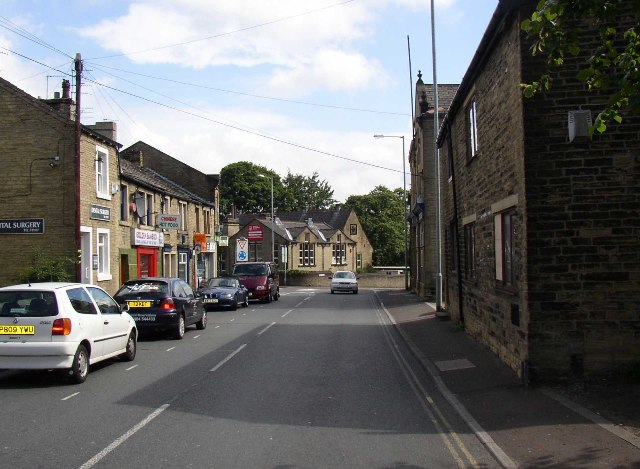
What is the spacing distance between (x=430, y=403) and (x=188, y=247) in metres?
32.1

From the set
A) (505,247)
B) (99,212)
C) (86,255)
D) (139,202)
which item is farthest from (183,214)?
(505,247)

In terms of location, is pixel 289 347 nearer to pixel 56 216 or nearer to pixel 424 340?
pixel 424 340

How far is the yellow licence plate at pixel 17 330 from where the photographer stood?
978 centimetres

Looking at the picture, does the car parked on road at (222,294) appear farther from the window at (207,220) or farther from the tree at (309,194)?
the tree at (309,194)

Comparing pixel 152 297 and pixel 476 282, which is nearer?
pixel 476 282

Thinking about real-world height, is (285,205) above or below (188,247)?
above

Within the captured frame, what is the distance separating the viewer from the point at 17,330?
978 centimetres

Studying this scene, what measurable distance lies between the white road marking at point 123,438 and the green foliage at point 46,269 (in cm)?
1438

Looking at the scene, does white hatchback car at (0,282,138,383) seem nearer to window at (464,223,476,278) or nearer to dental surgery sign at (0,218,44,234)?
window at (464,223,476,278)

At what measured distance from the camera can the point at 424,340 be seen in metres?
16.1

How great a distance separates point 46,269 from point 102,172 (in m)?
6.23

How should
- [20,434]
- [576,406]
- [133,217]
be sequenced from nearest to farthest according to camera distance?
[20,434], [576,406], [133,217]

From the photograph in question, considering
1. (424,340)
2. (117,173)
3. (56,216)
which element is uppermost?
(117,173)

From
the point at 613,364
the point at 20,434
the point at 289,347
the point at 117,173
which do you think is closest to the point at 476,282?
the point at 289,347
